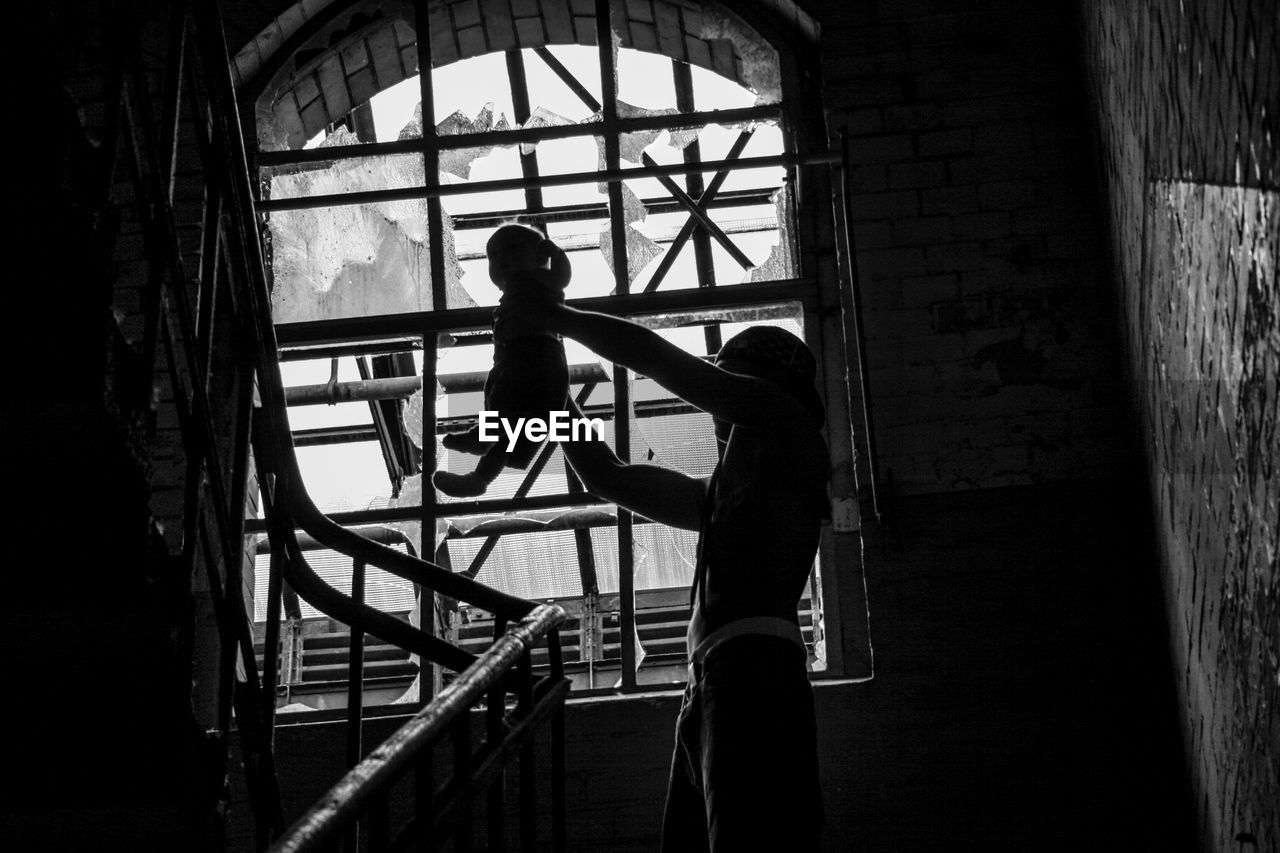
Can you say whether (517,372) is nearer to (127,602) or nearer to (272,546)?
(272,546)

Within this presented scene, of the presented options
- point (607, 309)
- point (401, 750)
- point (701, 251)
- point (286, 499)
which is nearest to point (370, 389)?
point (701, 251)

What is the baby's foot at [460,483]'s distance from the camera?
283cm

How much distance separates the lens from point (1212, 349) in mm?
2715

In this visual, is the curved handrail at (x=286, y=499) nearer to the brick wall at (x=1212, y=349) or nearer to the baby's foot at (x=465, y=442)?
the baby's foot at (x=465, y=442)

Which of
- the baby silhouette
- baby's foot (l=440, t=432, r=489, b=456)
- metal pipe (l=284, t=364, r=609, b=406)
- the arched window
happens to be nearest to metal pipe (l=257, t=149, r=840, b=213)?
the arched window

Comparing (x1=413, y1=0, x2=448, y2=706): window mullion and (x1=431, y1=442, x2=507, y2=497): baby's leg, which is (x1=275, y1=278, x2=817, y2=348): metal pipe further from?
(x1=431, y1=442, x2=507, y2=497): baby's leg

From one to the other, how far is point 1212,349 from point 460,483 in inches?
60.4

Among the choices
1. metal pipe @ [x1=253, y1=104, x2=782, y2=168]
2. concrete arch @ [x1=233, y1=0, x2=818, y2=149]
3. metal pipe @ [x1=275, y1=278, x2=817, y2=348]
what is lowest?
metal pipe @ [x1=275, y1=278, x2=817, y2=348]

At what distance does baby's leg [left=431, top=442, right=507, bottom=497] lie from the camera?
2850mm

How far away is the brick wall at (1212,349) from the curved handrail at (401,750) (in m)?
1.40

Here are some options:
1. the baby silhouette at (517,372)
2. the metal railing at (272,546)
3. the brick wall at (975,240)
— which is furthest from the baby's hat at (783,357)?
the brick wall at (975,240)

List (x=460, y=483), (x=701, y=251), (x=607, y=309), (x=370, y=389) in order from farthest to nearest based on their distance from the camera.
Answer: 1. (x=701, y=251)
2. (x=370, y=389)
3. (x=607, y=309)
4. (x=460, y=483)

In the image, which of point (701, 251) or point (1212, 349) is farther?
point (701, 251)

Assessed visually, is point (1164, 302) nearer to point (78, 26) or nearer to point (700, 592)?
point (700, 592)
